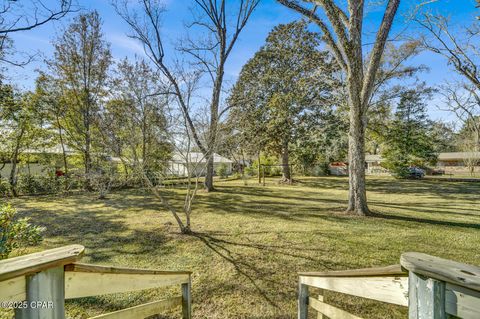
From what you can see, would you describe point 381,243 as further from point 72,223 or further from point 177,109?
point 72,223

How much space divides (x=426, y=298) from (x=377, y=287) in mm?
302

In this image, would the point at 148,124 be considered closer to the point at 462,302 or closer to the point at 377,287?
the point at 377,287

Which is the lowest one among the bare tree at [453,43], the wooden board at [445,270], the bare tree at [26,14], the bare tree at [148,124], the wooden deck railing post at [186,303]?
the wooden deck railing post at [186,303]

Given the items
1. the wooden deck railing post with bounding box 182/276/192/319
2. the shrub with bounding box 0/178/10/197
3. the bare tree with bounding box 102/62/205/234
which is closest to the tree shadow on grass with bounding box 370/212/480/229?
the bare tree with bounding box 102/62/205/234

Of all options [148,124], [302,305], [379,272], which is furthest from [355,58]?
[379,272]

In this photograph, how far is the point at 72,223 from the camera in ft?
21.2

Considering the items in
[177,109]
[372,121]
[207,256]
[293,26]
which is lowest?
[207,256]

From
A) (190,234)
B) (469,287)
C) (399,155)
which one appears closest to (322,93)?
(399,155)

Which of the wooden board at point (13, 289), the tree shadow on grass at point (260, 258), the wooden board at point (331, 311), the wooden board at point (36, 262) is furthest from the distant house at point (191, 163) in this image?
the wooden board at point (13, 289)

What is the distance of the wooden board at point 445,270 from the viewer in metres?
0.67

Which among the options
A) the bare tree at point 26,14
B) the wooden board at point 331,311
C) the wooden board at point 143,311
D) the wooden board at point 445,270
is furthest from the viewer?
the bare tree at point 26,14

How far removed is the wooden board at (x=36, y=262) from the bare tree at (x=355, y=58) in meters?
6.86

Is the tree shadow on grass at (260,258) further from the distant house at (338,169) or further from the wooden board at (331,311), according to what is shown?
the distant house at (338,169)

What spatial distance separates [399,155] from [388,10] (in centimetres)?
1510
